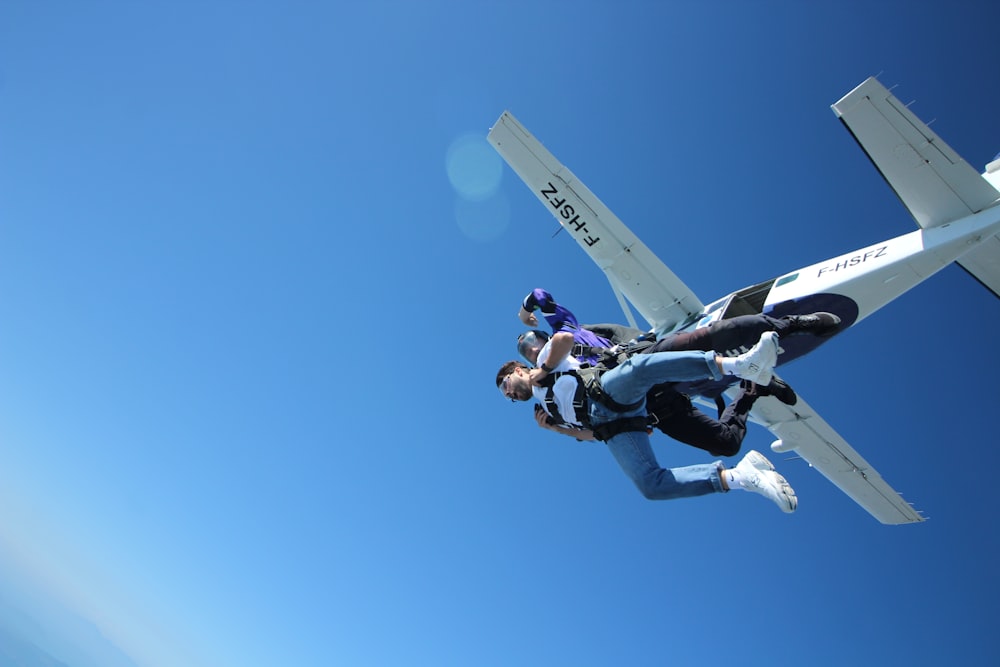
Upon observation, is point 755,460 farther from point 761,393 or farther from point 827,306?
point 827,306

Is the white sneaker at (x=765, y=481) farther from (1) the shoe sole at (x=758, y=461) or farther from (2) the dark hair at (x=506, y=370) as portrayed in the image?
(2) the dark hair at (x=506, y=370)

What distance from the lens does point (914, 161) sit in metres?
6.91

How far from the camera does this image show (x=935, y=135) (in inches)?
263

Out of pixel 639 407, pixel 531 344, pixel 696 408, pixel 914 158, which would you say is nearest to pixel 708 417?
pixel 696 408

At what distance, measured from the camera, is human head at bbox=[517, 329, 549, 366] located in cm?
440

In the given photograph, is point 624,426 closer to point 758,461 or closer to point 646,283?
point 758,461

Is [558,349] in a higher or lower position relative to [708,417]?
lower

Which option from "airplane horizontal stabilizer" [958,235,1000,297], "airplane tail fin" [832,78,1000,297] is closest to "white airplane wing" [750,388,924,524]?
"airplane horizontal stabilizer" [958,235,1000,297]

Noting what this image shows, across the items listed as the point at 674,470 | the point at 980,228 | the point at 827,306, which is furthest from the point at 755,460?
the point at 980,228

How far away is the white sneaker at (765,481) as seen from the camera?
10.00 feet

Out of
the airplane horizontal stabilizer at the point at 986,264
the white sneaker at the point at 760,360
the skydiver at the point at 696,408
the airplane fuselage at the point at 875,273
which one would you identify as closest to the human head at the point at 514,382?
the skydiver at the point at 696,408

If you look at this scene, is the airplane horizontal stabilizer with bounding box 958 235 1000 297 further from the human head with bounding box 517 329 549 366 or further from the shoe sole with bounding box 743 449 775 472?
the human head with bounding box 517 329 549 366

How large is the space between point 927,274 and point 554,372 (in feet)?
19.4

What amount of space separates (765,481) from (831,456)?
8.24m
